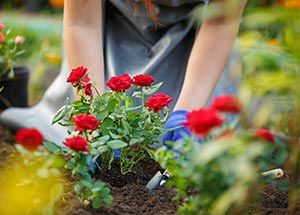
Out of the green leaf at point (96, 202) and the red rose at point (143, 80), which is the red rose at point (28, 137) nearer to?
the green leaf at point (96, 202)

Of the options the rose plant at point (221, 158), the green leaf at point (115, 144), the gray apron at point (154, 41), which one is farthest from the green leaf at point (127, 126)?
the gray apron at point (154, 41)

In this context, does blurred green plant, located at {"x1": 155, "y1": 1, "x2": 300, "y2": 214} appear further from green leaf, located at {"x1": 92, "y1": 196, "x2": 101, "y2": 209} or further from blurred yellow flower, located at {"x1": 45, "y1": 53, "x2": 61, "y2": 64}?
blurred yellow flower, located at {"x1": 45, "y1": 53, "x2": 61, "y2": 64}

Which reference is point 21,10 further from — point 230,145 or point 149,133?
point 230,145

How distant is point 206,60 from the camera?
2.29 m

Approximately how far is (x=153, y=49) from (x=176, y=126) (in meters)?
0.79

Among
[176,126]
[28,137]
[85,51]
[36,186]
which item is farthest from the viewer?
[85,51]

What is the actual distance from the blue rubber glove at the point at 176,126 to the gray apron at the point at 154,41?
532 millimetres

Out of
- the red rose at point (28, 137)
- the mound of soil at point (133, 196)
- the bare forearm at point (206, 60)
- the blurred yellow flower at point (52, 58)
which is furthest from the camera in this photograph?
the blurred yellow flower at point (52, 58)

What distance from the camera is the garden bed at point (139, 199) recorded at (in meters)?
1.76

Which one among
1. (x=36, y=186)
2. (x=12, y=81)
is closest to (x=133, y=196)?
(x=36, y=186)

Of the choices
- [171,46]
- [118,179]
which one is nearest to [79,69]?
[118,179]

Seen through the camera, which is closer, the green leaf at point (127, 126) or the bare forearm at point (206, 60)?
the green leaf at point (127, 126)

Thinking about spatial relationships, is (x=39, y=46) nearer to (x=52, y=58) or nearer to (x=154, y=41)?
(x=52, y=58)

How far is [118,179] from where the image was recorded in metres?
2.03
